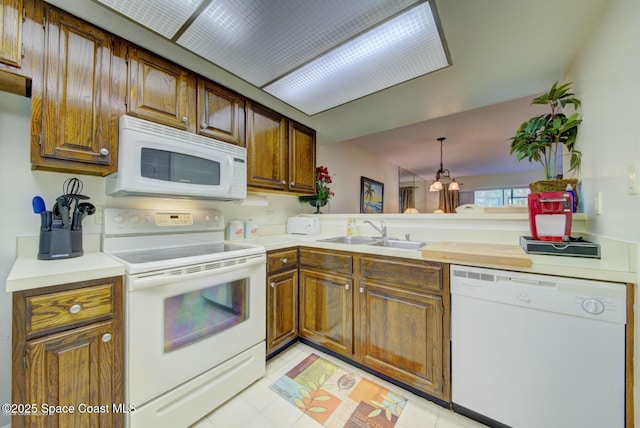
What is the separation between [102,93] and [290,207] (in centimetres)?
182

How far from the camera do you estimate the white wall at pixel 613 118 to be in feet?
3.01

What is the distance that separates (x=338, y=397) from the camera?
1479 mm

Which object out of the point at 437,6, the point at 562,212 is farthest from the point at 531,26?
the point at 562,212

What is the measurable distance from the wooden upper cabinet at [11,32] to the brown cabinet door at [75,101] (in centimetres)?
8

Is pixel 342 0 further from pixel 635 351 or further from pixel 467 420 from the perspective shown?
pixel 467 420

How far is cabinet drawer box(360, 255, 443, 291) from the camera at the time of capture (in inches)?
54.0

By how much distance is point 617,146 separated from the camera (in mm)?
1046

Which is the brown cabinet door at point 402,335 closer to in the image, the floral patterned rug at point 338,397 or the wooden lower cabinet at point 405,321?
the wooden lower cabinet at point 405,321

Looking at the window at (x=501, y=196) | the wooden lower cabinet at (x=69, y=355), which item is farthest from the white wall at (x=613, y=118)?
the window at (x=501, y=196)

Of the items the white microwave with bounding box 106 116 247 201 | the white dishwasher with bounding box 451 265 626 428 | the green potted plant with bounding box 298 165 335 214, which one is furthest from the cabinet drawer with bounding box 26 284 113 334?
the green potted plant with bounding box 298 165 335 214

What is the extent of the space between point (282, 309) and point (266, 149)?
4.52ft

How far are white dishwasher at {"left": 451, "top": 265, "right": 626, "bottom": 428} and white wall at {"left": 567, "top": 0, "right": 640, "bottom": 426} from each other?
8 cm

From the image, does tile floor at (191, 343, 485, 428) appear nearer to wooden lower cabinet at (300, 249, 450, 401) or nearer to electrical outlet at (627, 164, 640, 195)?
wooden lower cabinet at (300, 249, 450, 401)

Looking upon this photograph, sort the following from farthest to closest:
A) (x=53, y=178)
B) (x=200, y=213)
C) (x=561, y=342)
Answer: (x=200, y=213) → (x=53, y=178) → (x=561, y=342)
